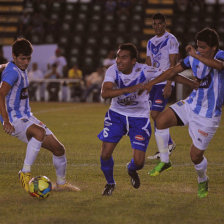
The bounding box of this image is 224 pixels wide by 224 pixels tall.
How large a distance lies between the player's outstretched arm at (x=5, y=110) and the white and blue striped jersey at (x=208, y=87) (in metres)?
1.88

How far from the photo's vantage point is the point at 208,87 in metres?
6.53

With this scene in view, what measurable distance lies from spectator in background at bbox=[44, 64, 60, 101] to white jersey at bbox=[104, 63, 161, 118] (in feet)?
55.3

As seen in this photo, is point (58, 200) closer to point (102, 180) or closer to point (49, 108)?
point (102, 180)

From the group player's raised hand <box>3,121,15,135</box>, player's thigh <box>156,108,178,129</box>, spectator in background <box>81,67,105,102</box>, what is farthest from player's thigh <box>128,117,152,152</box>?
spectator in background <box>81,67,105,102</box>

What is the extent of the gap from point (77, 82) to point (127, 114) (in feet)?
54.0

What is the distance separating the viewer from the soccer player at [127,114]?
6711mm

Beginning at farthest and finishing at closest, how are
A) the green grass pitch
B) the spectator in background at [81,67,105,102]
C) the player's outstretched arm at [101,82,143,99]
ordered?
the spectator in background at [81,67,105,102]
the player's outstretched arm at [101,82,143,99]
the green grass pitch

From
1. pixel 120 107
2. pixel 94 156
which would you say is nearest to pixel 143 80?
pixel 120 107

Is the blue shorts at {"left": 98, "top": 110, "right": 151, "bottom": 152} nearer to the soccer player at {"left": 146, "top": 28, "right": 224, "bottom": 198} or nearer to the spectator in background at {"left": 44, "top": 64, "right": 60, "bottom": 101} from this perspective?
the soccer player at {"left": 146, "top": 28, "right": 224, "bottom": 198}

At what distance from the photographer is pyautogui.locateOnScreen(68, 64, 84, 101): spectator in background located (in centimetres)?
2335

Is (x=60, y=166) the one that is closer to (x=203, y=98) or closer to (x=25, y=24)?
(x=203, y=98)

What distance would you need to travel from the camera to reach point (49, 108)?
2016cm

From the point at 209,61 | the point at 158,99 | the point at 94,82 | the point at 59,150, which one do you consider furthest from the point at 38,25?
the point at 209,61

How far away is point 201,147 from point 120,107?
1017mm
